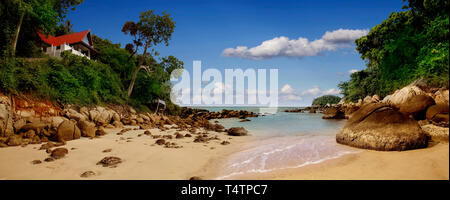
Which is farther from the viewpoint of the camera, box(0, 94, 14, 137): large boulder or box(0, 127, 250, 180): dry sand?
box(0, 94, 14, 137): large boulder

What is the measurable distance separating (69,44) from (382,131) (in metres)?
28.2

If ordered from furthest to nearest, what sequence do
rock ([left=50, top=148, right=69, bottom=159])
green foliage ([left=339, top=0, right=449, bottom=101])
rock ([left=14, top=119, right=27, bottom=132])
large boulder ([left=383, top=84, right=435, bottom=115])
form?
rock ([left=14, top=119, right=27, bottom=132]) → large boulder ([left=383, top=84, right=435, bottom=115]) → rock ([left=50, top=148, right=69, bottom=159]) → green foliage ([left=339, top=0, right=449, bottom=101])

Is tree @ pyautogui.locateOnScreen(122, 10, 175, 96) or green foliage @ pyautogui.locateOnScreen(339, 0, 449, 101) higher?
tree @ pyautogui.locateOnScreen(122, 10, 175, 96)

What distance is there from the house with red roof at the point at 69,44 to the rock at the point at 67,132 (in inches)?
668

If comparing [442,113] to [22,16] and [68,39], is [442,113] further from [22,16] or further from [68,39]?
[68,39]

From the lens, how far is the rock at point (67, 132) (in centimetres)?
709

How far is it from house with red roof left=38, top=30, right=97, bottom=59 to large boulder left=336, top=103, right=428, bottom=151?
967 inches

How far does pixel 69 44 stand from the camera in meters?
22.3

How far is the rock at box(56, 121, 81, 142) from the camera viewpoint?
7093 mm

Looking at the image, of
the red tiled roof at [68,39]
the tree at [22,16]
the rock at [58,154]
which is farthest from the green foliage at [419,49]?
the red tiled roof at [68,39]

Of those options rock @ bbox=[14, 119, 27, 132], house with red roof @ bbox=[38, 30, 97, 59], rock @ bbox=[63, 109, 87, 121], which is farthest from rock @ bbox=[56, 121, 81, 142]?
house with red roof @ bbox=[38, 30, 97, 59]

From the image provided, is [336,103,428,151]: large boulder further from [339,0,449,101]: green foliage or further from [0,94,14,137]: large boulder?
[0,94,14,137]: large boulder

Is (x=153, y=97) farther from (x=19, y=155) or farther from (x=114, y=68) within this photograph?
(x=19, y=155)

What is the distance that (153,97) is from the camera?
24328 millimetres
